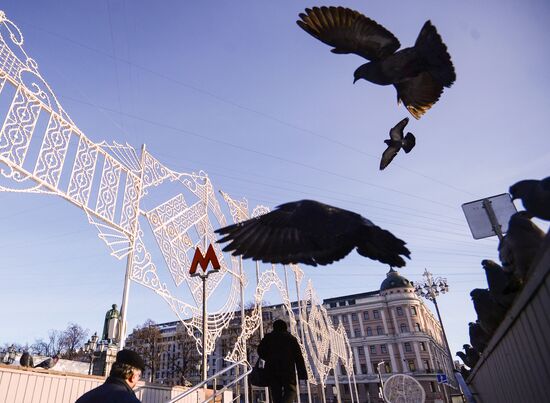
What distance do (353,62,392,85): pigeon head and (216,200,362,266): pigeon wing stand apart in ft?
5.36

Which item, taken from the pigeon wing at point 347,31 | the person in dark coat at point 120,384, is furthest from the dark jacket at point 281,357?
the pigeon wing at point 347,31

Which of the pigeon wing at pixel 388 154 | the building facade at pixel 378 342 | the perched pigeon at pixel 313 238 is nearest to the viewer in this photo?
the perched pigeon at pixel 313 238

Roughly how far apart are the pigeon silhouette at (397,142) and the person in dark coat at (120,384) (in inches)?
109

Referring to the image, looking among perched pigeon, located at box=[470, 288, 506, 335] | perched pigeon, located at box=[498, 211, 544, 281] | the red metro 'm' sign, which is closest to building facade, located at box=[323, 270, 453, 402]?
the red metro 'm' sign

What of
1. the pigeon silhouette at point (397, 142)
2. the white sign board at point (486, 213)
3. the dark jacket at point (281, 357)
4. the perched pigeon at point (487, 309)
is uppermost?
the pigeon silhouette at point (397, 142)

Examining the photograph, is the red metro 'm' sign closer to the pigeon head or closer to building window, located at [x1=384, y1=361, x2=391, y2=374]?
the pigeon head

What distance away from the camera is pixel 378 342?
2378 inches

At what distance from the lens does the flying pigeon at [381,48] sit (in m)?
3.23

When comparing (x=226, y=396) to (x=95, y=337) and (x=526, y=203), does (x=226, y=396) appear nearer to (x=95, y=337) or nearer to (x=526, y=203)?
(x=95, y=337)

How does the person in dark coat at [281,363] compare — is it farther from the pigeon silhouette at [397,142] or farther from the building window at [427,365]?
the building window at [427,365]

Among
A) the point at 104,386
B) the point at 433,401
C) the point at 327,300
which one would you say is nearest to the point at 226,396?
the point at 104,386

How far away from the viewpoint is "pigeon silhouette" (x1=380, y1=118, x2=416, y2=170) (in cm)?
322

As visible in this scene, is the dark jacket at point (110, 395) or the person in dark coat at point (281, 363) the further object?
the person in dark coat at point (281, 363)

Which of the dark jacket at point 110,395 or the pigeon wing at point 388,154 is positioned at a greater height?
the pigeon wing at point 388,154
